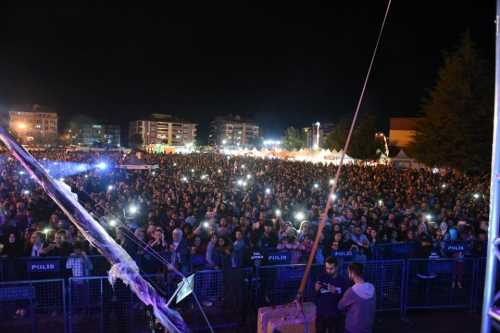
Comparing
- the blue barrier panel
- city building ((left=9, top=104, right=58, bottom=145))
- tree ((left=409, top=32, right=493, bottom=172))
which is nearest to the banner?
the blue barrier panel

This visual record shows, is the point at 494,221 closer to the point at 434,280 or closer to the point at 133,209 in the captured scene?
the point at 434,280

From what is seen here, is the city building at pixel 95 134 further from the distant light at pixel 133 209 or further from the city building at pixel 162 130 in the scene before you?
the distant light at pixel 133 209

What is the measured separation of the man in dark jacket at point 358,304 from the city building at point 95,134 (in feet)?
438

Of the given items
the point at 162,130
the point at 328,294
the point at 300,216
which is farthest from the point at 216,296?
the point at 162,130

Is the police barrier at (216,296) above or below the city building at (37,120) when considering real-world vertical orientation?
below

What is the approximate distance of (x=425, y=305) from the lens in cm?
746

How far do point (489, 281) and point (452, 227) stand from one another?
329 inches

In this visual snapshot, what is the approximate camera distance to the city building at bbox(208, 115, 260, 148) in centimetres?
15150

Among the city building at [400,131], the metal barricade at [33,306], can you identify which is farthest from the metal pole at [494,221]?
the city building at [400,131]

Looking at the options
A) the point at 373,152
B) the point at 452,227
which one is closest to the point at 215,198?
the point at 452,227

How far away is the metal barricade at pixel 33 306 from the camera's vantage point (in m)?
5.95

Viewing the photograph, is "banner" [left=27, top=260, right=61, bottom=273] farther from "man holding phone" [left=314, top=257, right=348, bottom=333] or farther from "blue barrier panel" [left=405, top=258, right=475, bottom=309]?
"blue barrier panel" [left=405, top=258, right=475, bottom=309]

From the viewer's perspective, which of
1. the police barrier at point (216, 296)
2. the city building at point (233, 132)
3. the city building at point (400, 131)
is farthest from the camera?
the city building at point (233, 132)

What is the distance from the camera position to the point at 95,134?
14325 cm
